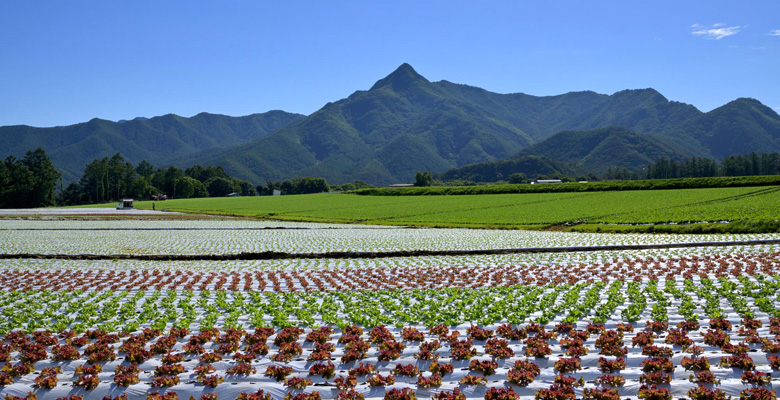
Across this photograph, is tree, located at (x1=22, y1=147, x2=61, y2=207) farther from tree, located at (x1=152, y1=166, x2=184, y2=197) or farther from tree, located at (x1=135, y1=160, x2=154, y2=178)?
tree, located at (x1=135, y1=160, x2=154, y2=178)

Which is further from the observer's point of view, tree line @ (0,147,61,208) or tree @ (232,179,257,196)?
tree @ (232,179,257,196)

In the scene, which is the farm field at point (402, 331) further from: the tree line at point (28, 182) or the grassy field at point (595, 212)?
the tree line at point (28, 182)

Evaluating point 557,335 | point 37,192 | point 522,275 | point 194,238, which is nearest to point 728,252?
point 522,275


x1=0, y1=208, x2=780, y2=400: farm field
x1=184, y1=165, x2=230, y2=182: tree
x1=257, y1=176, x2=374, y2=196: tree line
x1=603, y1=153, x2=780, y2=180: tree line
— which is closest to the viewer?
x1=0, y1=208, x2=780, y2=400: farm field

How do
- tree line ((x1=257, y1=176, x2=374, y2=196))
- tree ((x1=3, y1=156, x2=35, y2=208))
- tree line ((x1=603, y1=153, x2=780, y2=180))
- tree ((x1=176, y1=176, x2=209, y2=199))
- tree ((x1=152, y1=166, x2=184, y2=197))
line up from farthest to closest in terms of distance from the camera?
tree line ((x1=257, y1=176, x2=374, y2=196)) < tree ((x1=152, y1=166, x2=184, y2=197)) < tree ((x1=176, y1=176, x2=209, y2=199)) < tree line ((x1=603, y1=153, x2=780, y2=180)) < tree ((x1=3, y1=156, x2=35, y2=208))

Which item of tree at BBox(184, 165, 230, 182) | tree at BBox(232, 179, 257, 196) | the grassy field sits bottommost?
the grassy field

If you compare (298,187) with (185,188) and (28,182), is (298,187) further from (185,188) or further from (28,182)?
(28,182)

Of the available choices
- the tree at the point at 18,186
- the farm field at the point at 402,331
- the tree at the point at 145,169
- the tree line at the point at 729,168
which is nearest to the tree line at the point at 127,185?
the tree at the point at 145,169

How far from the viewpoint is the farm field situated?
7.35 meters

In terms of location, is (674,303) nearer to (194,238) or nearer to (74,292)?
(74,292)

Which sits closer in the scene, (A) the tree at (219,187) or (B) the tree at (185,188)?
(B) the tree at (185,188)

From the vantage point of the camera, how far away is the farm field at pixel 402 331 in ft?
24.1

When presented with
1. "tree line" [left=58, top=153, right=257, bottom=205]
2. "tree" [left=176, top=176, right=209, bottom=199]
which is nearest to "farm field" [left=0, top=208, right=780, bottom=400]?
"tree" [left=176, top=176, right=209, bottom=199]

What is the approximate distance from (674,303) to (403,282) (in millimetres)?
7428
